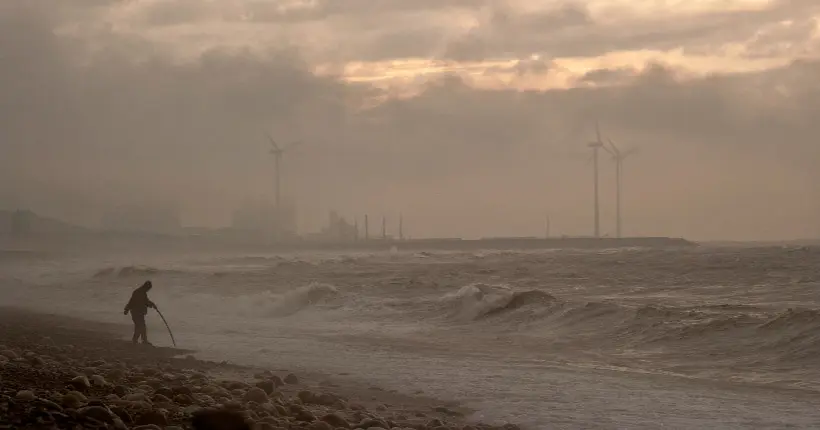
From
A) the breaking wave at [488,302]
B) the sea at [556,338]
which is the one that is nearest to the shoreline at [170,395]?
the sea at [556,338]

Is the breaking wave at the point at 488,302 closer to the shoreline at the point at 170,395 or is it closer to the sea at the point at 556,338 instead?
the sea at the point at 556,338

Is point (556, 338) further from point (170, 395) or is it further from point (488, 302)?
point (170, 395)

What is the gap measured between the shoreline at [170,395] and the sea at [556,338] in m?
0.84

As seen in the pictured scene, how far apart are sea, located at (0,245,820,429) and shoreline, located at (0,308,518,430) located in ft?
2.75

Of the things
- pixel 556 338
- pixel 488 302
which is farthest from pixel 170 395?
pixel 488 302

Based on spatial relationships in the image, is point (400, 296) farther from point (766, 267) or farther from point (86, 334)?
point (766, 267)

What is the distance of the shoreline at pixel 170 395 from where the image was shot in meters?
7.21

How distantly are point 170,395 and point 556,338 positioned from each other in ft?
42.2

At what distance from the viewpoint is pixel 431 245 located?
152250 millimetres

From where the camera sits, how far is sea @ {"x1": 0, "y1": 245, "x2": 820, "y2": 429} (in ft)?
40.3

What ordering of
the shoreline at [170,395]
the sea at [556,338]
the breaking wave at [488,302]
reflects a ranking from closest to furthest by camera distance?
the shoreline at [170,395]
the sea at [556,338]
the breaking wave at [488,302]

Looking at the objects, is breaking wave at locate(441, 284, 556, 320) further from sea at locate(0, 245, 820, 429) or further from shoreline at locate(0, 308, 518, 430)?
shoreline at locate(0, 308, 518, 430)

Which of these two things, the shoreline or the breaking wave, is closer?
the shoreline

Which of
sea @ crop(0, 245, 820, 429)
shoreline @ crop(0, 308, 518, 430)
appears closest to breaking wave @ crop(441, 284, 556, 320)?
sea @ crop(0, 245, 820, 429)
